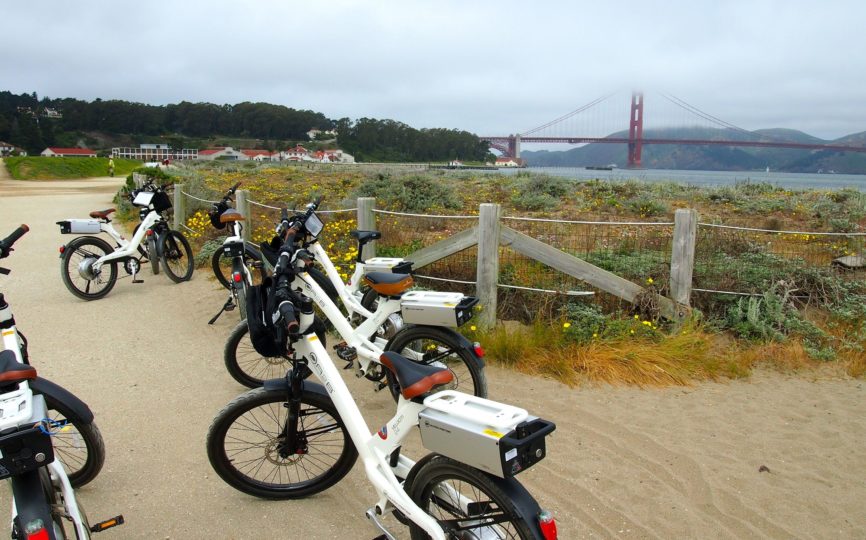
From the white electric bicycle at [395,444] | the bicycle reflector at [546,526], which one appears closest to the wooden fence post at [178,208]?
the white electric bicycle at [395,444]

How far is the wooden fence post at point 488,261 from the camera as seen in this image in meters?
5.51

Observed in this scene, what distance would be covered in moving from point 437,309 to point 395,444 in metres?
1.39

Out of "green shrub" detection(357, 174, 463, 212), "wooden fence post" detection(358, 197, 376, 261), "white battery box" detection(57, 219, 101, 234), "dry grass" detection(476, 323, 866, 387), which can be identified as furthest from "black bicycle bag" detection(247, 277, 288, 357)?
"green shrub" detection(357, 174, 463, 212)

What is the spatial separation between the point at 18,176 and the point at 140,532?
39154 mm

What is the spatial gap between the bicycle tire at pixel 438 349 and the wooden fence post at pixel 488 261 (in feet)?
4.35

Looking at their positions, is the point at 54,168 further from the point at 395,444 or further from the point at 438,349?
the point at 395,444

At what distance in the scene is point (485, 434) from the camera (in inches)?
80.4

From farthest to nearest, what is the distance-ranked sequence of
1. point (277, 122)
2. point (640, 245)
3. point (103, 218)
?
point (277, 122)
point (103, 218)
point (640, 245)

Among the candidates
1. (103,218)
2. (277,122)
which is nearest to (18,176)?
(103,218)

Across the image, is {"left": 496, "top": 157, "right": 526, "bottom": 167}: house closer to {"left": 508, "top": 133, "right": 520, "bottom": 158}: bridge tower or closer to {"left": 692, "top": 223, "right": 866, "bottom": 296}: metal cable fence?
{"left": 508, "top": 133, "right": 520, "bottom": 158}: bridge tower

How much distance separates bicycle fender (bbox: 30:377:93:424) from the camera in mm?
2764

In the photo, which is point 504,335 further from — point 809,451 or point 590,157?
point 590,157

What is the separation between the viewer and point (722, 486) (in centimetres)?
342

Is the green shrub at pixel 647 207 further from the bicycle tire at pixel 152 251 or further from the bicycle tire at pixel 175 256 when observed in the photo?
the bicycle tire at pixel 152 251
